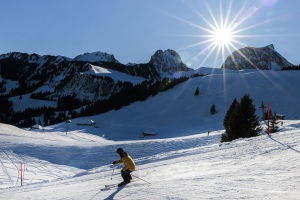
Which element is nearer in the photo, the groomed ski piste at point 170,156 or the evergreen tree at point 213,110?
the groomed ski piste at point 170,156

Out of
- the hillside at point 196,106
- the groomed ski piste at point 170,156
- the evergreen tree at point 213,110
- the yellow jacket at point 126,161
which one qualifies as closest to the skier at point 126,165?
the yellow jacket at point 126,161

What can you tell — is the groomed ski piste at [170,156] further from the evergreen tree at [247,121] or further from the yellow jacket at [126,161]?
the evergreen tree at [247,121]

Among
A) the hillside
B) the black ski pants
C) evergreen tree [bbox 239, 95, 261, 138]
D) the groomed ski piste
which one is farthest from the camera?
the hillside

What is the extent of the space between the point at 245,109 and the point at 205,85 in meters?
97.0

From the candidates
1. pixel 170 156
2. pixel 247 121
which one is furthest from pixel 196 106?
pixel 170 156

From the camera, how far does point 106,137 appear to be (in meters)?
84.6

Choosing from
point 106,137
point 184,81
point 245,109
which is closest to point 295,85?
point 184,81

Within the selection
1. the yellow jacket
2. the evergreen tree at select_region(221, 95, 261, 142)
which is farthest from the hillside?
the yellow jacket

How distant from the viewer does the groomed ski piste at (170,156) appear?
1003 cm

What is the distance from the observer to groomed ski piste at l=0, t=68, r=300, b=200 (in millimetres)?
10031

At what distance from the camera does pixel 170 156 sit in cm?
2170

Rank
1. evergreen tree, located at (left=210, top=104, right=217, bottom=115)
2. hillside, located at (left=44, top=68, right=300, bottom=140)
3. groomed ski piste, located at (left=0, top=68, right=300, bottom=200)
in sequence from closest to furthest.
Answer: groomed ski piste, located at (left=0, top=68, right=300, bottom=200), hillside, located at (left=44, top=68, right=300, bottom=140), evergreen tree, located at (left=210, top=104, right=217, bottom=115)

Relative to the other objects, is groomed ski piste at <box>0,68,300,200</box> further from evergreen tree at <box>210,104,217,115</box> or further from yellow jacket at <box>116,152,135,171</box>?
evergreen tree at <box>210,104,217,115</box>

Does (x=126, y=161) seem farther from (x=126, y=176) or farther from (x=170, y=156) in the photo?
(x=170, y=156)
